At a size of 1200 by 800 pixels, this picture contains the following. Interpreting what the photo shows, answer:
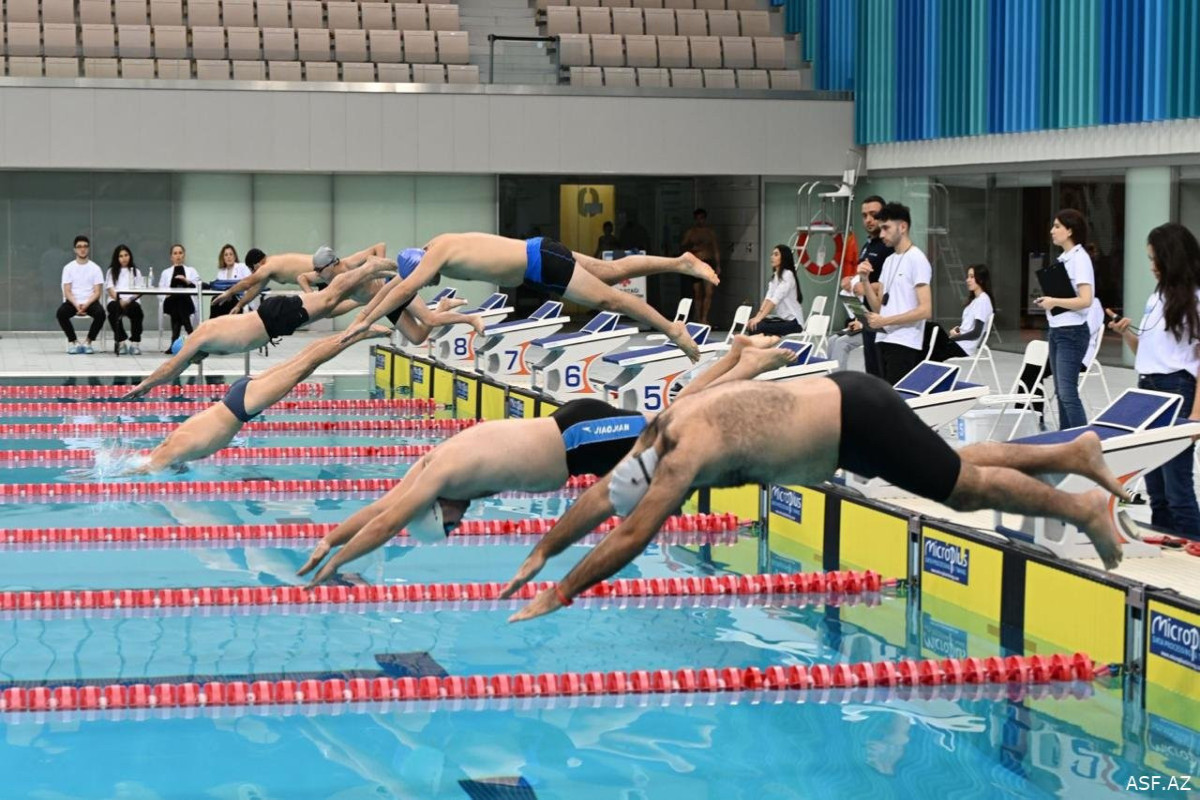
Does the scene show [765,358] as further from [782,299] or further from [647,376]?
[782,299]

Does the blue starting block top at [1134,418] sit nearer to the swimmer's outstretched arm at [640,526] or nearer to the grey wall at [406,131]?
the swimmer's outstretched arm at [640,526]

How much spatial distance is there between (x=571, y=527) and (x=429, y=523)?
849 millimetres

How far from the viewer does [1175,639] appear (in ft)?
18.4

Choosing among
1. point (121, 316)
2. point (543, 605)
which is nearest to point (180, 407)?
point (121, 316)

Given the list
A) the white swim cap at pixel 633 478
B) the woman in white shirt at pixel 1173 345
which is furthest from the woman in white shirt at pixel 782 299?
the white swim cap at pixel 633 478

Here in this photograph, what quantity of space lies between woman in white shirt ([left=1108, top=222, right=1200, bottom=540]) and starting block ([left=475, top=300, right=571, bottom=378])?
23.8 ft

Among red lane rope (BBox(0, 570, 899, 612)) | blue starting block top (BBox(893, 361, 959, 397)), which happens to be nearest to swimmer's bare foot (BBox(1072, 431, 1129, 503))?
red lane rope (BBox(0, 570, 899, 612))

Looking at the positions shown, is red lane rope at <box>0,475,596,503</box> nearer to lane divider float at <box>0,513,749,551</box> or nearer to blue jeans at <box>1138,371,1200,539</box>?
lane divider float at <box>0,513,749,551</box>

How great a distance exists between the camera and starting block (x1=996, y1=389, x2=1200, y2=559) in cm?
634

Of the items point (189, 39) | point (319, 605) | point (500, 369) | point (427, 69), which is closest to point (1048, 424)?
point (500, 369)

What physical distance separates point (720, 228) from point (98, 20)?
860 cm

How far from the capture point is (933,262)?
19906 mm

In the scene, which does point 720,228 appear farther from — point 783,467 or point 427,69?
point 783,467

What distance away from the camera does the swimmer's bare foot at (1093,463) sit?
5023 millimetres
